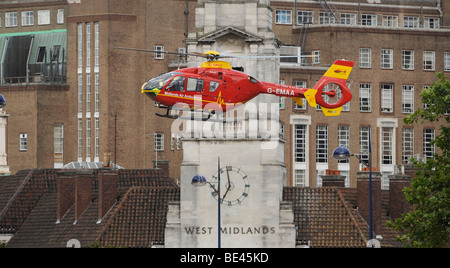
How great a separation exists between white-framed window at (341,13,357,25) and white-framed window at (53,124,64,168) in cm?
3598

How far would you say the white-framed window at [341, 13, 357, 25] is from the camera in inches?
7141

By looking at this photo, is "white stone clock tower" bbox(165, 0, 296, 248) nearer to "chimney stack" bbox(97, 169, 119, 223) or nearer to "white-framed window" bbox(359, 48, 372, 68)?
"chimney stack" bbox(97, 169, 119, 223)

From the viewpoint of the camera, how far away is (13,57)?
186 m

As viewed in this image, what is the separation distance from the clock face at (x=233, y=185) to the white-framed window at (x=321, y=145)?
6105cm

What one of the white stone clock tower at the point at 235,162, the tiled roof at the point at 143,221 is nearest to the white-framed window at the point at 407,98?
the tiled roof at the point at 143,221

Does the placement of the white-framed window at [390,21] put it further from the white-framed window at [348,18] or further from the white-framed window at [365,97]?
the white-framed window at [365,97]

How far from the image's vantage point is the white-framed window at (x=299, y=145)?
545ft

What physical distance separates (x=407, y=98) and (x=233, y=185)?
70.3 meters

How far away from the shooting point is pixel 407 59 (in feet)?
571

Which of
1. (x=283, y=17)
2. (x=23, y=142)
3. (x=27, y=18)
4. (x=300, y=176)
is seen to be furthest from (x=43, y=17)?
(x=300, y=176)

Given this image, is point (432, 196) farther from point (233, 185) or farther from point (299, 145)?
point (299, 145)

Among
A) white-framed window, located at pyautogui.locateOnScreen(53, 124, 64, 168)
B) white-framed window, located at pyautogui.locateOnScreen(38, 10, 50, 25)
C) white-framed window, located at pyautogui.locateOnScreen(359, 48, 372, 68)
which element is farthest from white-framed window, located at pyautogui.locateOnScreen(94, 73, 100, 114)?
A: white-framed window, located at pyautogui.locateOnScreen(359, 48, 372, 68)

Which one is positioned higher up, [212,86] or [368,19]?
[368,19]
